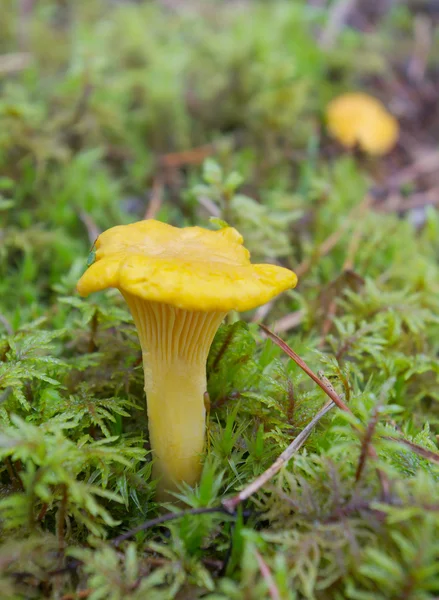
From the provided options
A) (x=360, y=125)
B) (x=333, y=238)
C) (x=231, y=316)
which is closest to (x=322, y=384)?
(x=231, y=316)

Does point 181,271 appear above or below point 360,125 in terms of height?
above

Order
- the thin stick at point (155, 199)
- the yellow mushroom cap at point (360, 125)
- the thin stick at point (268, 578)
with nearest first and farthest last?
the thin stick at point (268, 578) → the thin stick at point (155, 199) → the yellow mushroom cap at point (360, 125)

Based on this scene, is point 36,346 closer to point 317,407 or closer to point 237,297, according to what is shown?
point 237,297

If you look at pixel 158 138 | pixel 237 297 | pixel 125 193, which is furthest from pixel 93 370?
pixel 158 138

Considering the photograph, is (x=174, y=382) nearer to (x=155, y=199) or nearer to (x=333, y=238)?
(x=333, y=238)

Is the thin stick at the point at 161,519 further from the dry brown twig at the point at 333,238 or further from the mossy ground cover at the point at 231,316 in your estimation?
the dry brown twig at the point at 333,238

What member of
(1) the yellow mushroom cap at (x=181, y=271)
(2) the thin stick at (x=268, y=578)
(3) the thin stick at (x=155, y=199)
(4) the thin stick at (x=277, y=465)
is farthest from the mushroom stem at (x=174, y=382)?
(3) the thin stick at (x=155, y=199)
